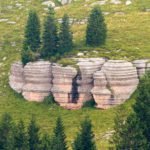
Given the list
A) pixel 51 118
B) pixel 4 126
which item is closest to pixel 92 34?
pixel 51 118

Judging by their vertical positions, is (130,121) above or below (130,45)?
above

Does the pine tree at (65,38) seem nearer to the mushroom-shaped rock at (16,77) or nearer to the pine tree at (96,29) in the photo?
the pine tree at (96,29)

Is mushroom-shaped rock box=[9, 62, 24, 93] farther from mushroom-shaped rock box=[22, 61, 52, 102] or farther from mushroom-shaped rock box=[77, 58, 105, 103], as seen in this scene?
mushroom-shaped rock box=[77, 58, 105, 103]

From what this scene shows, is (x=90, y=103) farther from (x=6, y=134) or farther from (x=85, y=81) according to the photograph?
(x=6, y=134)

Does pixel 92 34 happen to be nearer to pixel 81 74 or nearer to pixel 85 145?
pixel 81 74

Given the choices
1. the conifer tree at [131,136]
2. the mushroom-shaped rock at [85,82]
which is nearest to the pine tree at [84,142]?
the conifer tree at [131,136]

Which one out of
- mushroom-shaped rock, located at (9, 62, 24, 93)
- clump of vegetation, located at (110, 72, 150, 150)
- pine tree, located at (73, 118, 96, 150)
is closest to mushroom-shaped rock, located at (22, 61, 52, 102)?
mushroom-shaped rock, located at (9, 62, 24, 93)

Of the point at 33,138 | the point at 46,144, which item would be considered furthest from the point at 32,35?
the point at 46,144
